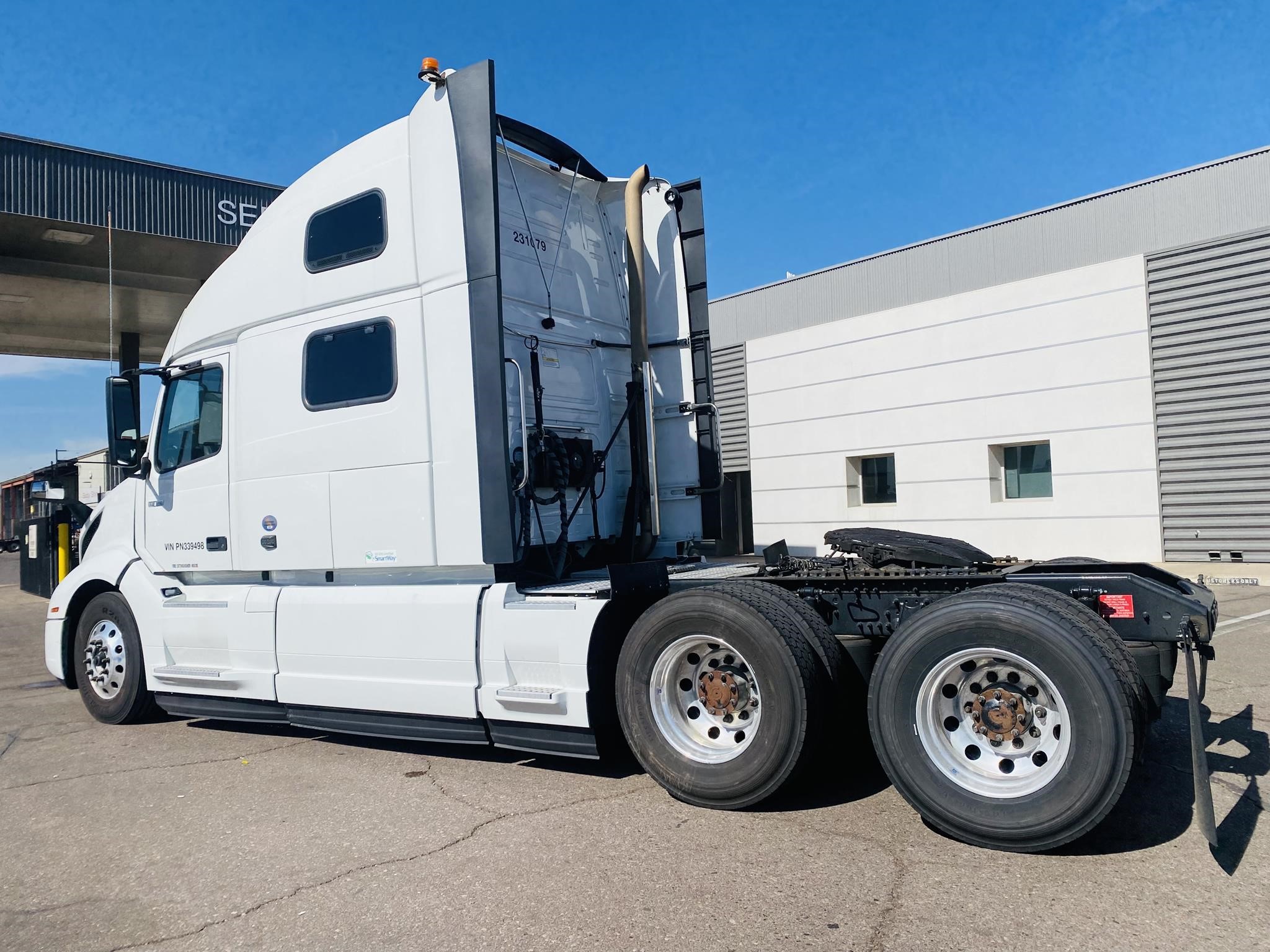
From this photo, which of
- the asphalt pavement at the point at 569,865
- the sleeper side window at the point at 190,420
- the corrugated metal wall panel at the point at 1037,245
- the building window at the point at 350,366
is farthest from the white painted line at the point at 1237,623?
the sleeper side window at the point at 190,420

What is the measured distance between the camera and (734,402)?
23516 millimetres

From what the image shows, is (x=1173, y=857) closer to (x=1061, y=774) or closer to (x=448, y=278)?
(x=1061, y=774)

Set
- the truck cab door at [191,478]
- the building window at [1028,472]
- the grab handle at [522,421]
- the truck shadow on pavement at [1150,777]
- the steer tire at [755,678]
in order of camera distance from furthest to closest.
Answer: the building window at [1028,472] < the truck cab door at [191,478] < the grab handle at [522,421] < the steer tire at [755,678] < the truck shadow on pavement at [1150,777]

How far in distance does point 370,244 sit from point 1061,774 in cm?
489

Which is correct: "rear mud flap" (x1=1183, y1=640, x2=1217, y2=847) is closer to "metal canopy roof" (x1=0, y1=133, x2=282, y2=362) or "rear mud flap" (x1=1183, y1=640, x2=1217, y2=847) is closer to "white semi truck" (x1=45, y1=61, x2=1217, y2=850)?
"white semi truck" (x1=45, y1=61, x2=1217, y2=850)

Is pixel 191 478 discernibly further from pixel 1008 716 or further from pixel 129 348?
pixel 129 348

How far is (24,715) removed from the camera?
8.04 m

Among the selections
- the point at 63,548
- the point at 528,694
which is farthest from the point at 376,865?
the point at 63,548

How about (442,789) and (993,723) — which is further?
(442,789)

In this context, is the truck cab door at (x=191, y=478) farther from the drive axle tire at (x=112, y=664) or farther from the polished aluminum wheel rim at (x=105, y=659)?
the polished aluminum wheel rim at (x=105, y=659)

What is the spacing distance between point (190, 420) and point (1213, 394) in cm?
1640

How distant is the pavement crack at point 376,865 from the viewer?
11.7 ft

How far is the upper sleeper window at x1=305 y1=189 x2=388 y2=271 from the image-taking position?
19.8 feet

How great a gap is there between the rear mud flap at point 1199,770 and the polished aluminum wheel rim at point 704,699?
6.06ft
